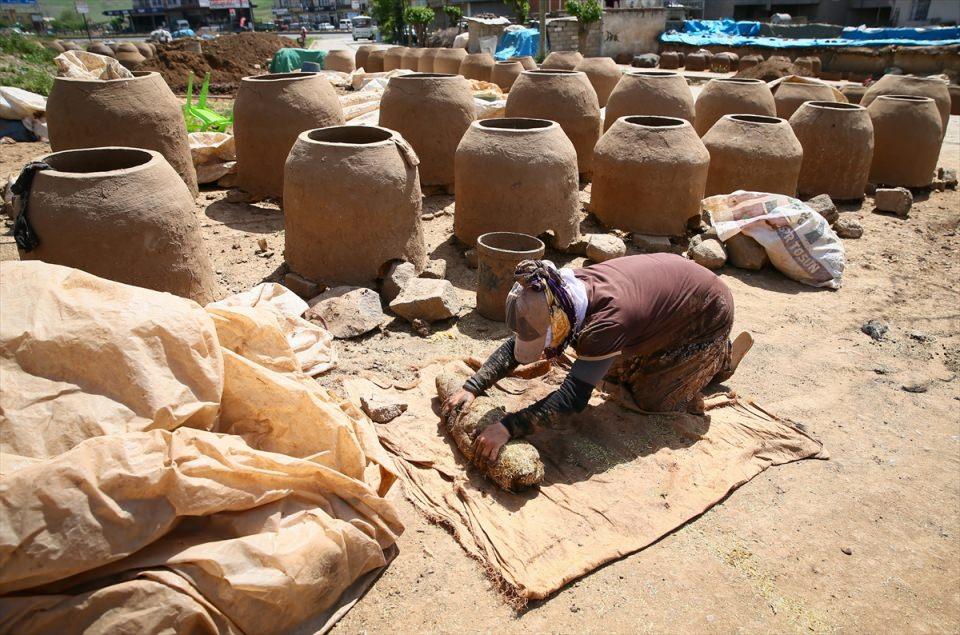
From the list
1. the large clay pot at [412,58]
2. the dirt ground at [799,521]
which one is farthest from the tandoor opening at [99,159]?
the large clay pot at [412,58]

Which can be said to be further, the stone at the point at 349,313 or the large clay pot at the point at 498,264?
the large clay pot at the point at 498,264

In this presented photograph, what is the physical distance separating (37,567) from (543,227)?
3.90m

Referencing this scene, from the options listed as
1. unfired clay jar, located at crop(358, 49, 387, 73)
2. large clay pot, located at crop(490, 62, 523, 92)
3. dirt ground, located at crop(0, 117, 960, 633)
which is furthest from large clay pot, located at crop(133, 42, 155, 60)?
dirt ground, located at crop(0, 117, 960, 633)

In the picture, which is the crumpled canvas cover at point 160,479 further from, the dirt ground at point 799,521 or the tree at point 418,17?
the tree at point 418,17

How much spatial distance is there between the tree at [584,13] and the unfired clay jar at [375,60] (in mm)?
8796

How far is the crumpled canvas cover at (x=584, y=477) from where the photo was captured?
2.57 meters

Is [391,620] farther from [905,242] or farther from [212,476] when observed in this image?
[905,242]

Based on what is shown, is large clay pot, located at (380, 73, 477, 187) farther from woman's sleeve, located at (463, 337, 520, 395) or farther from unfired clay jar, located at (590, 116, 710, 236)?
woman's sleeve, located at (463, 337, 520, 395)

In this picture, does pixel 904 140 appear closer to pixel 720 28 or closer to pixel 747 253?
pixel 747 253

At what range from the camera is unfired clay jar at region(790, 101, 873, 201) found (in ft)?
22.7

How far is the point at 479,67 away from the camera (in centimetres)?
1162

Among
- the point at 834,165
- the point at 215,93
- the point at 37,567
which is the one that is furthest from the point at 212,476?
the point at 215,93

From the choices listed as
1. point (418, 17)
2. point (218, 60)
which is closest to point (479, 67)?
point (218, 60)

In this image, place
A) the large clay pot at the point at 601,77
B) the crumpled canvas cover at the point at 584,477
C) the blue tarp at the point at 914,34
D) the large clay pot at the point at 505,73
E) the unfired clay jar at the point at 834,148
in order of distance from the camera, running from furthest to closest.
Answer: the blue tarp at the point at 914,34 < the large clay pot at the point at 505,73 < the large clay pot at the point at 601,77 < the unfired clay jar at the point at 834,148 < the crumpled canvas cover at the point at 584,477
